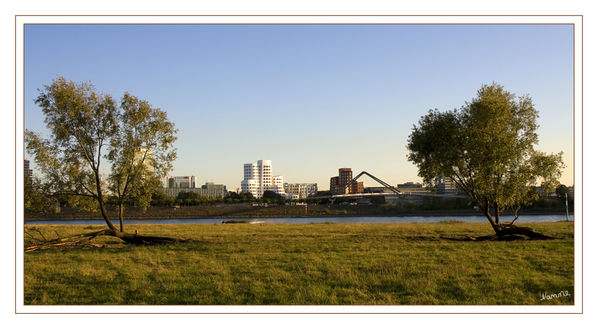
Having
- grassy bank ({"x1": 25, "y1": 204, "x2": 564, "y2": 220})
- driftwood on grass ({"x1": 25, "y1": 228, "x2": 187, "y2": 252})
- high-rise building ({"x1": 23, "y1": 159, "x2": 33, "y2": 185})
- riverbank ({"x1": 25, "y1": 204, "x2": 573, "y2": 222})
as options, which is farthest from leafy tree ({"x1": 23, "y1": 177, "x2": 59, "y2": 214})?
grassy bank ({"x1": 25, "y1": 204, "x2": 564, "y2": 220})

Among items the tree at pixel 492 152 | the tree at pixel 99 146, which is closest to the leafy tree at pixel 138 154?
the tree at pixel 99 146

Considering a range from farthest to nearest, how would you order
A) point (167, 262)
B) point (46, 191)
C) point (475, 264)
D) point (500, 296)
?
point (46, 191) < point (167, 262) < point (475, 264) < point (500, 296)

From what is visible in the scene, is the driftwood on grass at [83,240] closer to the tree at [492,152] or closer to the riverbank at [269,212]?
the tree at [492,152]

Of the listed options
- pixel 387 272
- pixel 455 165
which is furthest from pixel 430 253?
pixel 455 165

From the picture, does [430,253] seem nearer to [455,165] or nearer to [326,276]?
[326,276]

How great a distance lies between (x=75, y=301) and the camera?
1159cm

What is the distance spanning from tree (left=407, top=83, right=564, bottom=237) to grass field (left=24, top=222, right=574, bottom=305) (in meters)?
4.28

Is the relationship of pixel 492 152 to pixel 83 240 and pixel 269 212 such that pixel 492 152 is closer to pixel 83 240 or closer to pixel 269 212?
pixel 83 240

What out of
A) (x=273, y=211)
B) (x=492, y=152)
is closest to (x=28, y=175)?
(x=492, y=152)

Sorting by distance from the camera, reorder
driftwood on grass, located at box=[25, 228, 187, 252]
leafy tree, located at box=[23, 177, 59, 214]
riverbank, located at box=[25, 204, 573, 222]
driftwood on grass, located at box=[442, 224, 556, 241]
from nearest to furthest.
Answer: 1. driftwood on grass, located at box=[25, 228, 187, 252]
2. leafy tree, located at box=[23, 177, 59, 214]
3. driftwood on grass, located at box=[442, 224, 556, 241]
4. riverbank, located at box=[25, 204, 573, 222]

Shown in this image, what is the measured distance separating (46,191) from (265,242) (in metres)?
14.1

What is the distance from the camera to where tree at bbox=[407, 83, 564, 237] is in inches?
952

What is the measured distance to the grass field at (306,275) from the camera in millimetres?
11578

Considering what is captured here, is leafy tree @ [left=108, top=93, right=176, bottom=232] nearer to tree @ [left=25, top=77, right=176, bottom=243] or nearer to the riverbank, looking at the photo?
tree @ [left=25, top=77, right=176, bottom=243]
